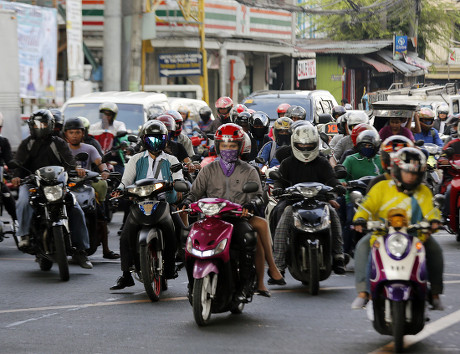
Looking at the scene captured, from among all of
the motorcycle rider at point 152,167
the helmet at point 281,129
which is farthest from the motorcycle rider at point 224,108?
the motorcycle rider at point 152,167

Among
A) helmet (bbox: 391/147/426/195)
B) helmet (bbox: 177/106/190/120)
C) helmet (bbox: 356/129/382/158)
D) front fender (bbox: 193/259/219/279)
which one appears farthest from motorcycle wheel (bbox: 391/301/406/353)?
helmet (bbox: 177/106/190/120)

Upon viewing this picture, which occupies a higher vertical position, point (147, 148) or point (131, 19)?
point (131, 19)

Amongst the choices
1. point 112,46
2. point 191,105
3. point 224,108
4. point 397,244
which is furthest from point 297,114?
point 112,46

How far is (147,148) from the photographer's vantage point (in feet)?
37.6

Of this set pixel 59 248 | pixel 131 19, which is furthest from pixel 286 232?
pixel 131 19

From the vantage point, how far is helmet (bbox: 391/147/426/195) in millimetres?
8344

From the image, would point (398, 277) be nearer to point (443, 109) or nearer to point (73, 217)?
point (73, 217)

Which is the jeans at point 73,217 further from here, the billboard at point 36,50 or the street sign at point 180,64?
the street sign at point 180,64

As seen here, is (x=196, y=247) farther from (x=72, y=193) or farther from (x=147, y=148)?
(x=72, y=193)

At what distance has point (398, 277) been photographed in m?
7.89

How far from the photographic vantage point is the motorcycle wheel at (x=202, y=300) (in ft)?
29.3

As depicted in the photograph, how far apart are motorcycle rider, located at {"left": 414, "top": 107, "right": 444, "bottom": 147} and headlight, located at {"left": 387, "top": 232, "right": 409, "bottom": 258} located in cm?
1186

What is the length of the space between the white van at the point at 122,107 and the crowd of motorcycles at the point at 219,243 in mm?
6382

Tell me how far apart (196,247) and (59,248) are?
3032mm
